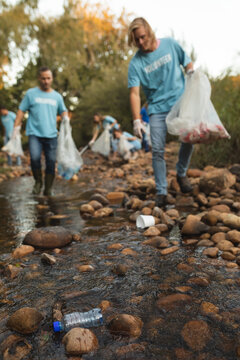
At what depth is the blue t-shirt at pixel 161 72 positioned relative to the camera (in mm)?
3256

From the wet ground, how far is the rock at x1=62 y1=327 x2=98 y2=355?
0.9 inches

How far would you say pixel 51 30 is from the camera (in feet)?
56.5

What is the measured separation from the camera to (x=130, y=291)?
1494 mm

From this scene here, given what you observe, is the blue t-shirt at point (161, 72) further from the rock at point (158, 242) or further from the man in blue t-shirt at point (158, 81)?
the rock at point (158, 242)

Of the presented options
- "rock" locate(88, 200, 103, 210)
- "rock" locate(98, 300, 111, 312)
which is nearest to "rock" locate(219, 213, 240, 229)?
"rock" locate(98, 300, 111, 312)

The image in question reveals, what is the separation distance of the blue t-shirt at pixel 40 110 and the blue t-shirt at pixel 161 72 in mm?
1470

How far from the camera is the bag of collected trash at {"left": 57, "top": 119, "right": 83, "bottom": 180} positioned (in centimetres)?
457

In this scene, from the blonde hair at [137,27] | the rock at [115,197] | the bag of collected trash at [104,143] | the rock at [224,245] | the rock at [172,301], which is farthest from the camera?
the bag of collected trash at [104,143]

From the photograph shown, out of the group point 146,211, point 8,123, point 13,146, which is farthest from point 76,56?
point 146,211

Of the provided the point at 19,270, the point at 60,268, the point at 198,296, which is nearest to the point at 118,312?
the point at 198,296

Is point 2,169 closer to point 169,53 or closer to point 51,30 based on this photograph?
point 169,53

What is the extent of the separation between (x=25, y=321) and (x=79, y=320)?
209 mm

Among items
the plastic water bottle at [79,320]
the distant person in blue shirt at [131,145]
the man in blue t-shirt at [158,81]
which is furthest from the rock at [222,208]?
the distant person in blue shirt at [131,145]

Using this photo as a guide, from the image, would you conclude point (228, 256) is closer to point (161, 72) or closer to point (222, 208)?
point (222, 208)
